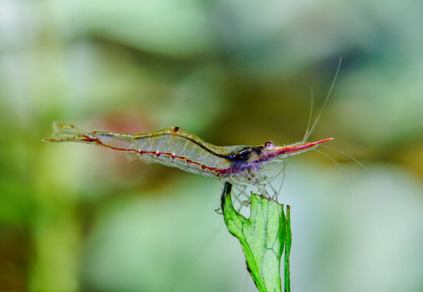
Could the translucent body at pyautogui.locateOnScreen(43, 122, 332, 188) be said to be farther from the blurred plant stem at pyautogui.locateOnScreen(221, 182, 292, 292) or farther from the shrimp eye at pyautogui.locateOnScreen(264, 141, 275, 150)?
the blurred plant stem at pyautogui.locateOnScreen(221, 182, 292, 292)

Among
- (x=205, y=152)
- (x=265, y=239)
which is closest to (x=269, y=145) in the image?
(x=205, y=152)

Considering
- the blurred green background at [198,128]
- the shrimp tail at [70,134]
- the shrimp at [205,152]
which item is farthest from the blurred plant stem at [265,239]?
the blurred green background at [198,128]

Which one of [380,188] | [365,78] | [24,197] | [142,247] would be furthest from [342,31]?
[24,197]

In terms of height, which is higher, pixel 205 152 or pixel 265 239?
pixel 205 152

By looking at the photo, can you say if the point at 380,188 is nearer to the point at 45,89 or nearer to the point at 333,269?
the point at 333,269

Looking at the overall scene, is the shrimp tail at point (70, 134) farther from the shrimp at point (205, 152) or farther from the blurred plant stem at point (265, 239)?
the blurred plant stem at point (265, 239)

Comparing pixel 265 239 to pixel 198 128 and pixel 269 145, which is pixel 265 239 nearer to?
pixel 269 145
